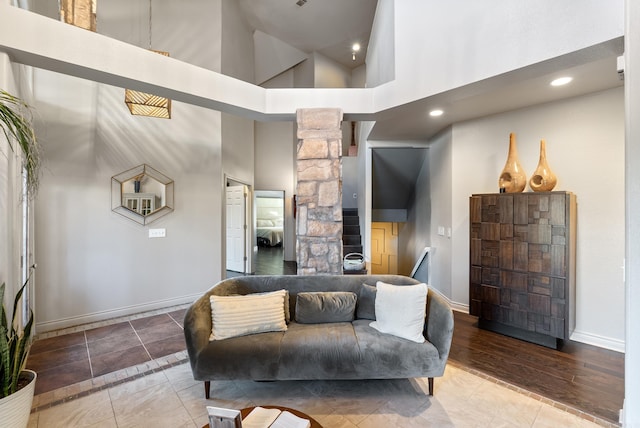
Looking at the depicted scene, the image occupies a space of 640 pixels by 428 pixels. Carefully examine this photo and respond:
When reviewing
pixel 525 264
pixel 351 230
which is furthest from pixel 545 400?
pixel 351 230

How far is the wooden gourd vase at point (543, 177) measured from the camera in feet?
9.64

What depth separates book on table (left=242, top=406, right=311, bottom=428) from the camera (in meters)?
1.24

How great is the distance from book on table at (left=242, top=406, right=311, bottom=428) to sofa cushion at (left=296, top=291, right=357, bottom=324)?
3.56 feet

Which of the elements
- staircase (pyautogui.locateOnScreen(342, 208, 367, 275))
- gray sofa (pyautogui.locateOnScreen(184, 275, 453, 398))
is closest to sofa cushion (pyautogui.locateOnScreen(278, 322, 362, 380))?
gray sofa (pyautogui.locateOnScreen(184, 275, 453, 398))

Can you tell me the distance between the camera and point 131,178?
12.1 feet

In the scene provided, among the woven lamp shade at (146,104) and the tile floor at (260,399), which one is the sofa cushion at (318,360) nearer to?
the tile floor at (260,399)

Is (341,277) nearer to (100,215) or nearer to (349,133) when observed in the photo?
(100,215)

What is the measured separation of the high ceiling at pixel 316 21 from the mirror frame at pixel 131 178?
356cm

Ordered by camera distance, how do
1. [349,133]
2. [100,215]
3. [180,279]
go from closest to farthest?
[100,215] → [180,279] → [349,133]

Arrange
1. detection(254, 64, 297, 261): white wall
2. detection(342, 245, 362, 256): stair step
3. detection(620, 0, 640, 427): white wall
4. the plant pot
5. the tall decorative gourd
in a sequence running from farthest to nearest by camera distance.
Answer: detection(254, 64, 297, 261): white wall, detection(342, 245, 362, 256): stair step, the tall decorative gourd, the plant pot, detection(620, 0, 640, 427): white wall

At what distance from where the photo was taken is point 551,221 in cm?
282

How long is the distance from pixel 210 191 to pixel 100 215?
138 centimetres

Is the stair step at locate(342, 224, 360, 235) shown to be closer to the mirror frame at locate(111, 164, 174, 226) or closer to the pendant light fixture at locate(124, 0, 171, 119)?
the mirror frame at locate(111, 164, 174, 226)

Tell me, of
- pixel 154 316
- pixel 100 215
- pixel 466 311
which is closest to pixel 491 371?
pixel 466 311
